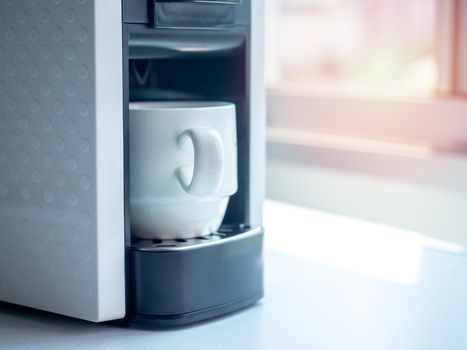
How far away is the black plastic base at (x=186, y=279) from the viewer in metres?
0.71

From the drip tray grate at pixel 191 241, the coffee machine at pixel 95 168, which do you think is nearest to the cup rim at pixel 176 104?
the coffee machine at pixel 95 168

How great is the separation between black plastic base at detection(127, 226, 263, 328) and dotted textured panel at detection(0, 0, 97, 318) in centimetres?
4

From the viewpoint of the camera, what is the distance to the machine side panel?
677 millimetres

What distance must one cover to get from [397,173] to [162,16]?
0.75m

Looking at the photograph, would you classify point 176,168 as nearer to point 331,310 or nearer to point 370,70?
point 331,310

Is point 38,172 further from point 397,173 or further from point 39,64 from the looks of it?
point 397,173

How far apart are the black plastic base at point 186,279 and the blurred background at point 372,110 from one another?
61cm

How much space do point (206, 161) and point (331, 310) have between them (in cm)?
20

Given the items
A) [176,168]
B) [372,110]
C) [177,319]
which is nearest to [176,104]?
[176,168]

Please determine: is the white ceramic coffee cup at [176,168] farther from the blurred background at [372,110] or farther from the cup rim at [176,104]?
the blurred background at [372,110]

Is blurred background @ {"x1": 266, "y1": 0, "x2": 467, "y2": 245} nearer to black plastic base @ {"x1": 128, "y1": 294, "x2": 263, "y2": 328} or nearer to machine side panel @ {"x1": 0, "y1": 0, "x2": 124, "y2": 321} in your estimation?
black plastic base @ {"x1": 128, "y1": 294, "x2": 263, "y2": 328}

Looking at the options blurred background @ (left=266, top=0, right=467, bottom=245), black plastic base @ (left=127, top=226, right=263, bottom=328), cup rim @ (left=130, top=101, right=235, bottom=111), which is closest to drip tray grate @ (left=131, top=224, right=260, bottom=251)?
black plastic base @ (left=127, top=226, right=263, bottom=328)

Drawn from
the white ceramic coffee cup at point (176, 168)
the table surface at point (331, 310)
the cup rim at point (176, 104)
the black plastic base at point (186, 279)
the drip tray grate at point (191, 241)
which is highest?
the cup rim at point (176, 104)

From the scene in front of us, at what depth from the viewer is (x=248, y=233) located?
2.53ft
